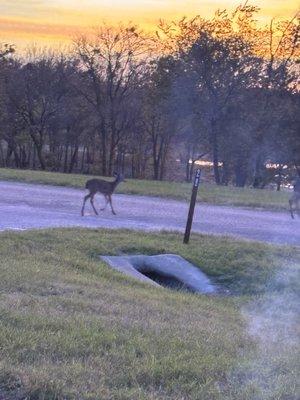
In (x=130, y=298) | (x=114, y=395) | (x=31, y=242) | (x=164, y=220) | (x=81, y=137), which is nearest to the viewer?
(x=114, y=395)

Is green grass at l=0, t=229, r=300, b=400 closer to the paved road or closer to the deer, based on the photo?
the paved road

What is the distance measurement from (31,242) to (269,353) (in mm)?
5772

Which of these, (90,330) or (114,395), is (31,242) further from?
(114,395)

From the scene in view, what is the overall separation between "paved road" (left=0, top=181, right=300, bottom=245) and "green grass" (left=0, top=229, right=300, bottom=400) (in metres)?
5.10

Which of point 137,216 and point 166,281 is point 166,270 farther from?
point 137,216

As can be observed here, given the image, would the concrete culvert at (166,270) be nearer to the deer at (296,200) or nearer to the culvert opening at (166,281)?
the culvert opening at (166,281)

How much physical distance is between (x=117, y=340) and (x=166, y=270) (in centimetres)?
549

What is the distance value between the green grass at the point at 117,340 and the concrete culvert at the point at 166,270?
22.3 inches

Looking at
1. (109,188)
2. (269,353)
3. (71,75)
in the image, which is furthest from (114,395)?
(71,75)

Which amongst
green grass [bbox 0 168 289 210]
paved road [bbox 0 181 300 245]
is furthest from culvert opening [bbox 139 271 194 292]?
green grass [bbox 0 168 289 210]

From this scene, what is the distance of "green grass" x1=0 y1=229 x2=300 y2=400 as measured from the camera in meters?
5.14

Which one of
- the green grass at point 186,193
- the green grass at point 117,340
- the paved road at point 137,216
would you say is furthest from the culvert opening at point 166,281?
the green grass at point 186,193

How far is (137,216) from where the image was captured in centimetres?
1886

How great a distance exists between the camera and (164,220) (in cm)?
1823
